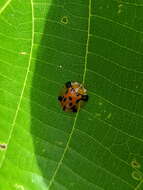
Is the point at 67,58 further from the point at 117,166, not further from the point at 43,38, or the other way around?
the point at 117,166

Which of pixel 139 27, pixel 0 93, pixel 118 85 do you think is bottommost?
pixel 0 93

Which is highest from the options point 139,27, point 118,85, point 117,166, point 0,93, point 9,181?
point 139,27

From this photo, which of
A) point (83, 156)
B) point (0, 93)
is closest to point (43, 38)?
point (0, 93)

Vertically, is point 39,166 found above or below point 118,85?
below

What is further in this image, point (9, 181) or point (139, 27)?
point (9, 181)

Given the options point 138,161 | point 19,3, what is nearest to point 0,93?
point 19,3

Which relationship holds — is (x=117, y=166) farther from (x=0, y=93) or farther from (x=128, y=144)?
(x=0, y=93)
